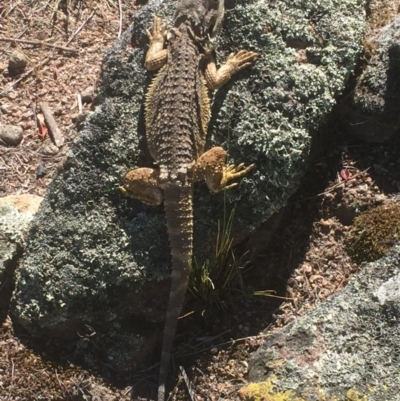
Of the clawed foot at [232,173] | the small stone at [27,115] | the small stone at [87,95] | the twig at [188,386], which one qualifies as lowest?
the twig at [188,386]

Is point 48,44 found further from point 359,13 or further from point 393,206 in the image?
point 393,206

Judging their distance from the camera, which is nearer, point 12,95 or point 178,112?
point 178,112

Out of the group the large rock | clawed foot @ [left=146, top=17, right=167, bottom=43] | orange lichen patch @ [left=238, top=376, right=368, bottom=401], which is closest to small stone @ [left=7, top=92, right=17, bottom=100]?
the large rock

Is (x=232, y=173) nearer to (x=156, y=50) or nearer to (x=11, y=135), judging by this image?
(x=156, y=50)

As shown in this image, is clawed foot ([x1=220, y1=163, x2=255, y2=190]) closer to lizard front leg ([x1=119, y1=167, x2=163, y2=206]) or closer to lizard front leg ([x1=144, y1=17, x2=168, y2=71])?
lizard front leg ([x1=119, y1=167, x2=163, y2=206])

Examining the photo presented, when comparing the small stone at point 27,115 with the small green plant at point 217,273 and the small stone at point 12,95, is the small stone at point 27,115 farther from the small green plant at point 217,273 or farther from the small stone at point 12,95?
the small green plant at point 217,273

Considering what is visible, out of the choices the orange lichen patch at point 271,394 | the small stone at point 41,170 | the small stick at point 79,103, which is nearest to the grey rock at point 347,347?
the orange lichen patch at point 271,394

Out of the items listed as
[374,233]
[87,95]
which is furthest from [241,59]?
[87,95]
